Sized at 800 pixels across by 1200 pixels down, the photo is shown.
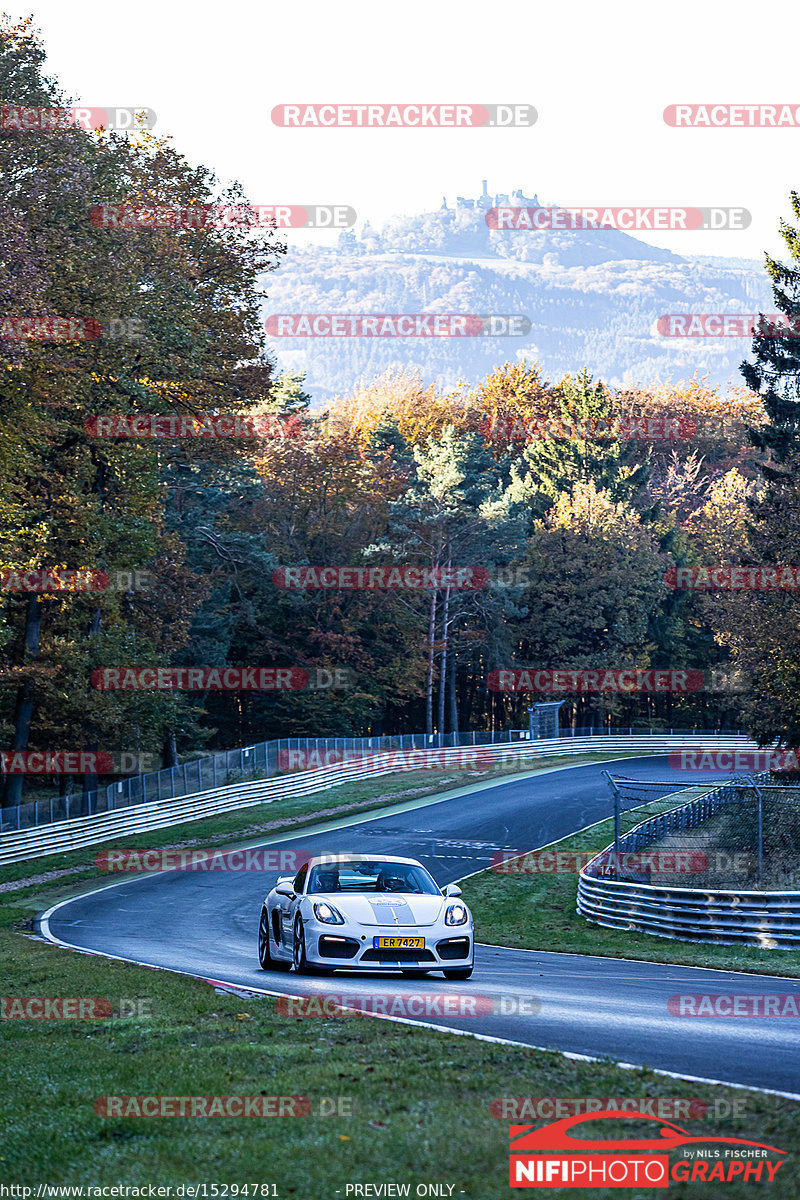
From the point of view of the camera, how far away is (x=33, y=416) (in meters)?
26.7

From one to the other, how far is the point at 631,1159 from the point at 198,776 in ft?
132

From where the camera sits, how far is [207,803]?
43.8m

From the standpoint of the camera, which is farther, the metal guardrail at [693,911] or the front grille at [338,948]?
the metal guardrail at [693,911]

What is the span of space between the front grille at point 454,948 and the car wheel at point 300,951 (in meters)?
1.55

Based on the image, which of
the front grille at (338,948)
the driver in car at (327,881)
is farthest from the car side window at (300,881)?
the front grille at (338,948)

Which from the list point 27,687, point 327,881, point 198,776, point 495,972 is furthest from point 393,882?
point 198,776

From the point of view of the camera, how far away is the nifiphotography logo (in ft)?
16.6

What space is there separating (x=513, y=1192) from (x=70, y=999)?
29.4ft

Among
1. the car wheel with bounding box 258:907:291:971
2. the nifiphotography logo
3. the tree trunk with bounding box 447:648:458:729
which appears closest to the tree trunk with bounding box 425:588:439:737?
the tree trunk with bounding box 447:648:458:729

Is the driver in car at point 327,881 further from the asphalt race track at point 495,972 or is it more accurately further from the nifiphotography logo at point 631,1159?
the nifiphotography logo at point 631,1159

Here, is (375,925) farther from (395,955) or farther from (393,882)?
(393,882)

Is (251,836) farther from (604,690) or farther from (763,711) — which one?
(604,690)

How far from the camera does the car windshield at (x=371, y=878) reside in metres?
14.5

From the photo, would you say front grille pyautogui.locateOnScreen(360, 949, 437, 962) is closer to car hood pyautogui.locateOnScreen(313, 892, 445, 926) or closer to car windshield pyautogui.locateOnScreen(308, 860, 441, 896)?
car hood pyautogui.locateOnScreen(313, 892, 445, 926)
